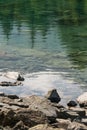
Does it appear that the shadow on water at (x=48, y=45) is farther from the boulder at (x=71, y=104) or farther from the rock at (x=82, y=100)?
the boulder at (x=71, y=104)

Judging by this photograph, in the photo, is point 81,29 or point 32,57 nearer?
point 32,57

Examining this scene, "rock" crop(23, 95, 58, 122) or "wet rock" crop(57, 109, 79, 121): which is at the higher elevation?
"rock" crop(23, 95, 58, 122)

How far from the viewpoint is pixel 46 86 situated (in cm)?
3253

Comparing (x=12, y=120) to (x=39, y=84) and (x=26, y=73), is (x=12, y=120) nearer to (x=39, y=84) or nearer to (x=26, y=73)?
(x=39, y=84)

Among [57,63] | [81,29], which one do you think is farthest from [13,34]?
[57,63]

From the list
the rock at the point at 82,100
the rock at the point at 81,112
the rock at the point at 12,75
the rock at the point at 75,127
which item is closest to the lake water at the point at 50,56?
the rock at the point at 12,75

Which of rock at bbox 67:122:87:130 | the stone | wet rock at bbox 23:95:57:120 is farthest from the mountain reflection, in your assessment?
rock at bbox 67:122:87:130

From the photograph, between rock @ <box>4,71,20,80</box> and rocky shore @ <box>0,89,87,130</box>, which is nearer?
rocky shore @ <box>0,89,87,130</box>

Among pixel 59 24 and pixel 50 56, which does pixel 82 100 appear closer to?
pixel 50 56

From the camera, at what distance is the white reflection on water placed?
30581 millimetres

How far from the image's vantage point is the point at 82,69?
37906mm

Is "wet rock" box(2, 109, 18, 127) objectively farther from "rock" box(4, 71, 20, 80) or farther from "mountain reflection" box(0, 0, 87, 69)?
"mountain reflection" box(0, 0, 87, 69)

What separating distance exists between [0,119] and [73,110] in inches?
231

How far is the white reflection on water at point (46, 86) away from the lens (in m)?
30.6
